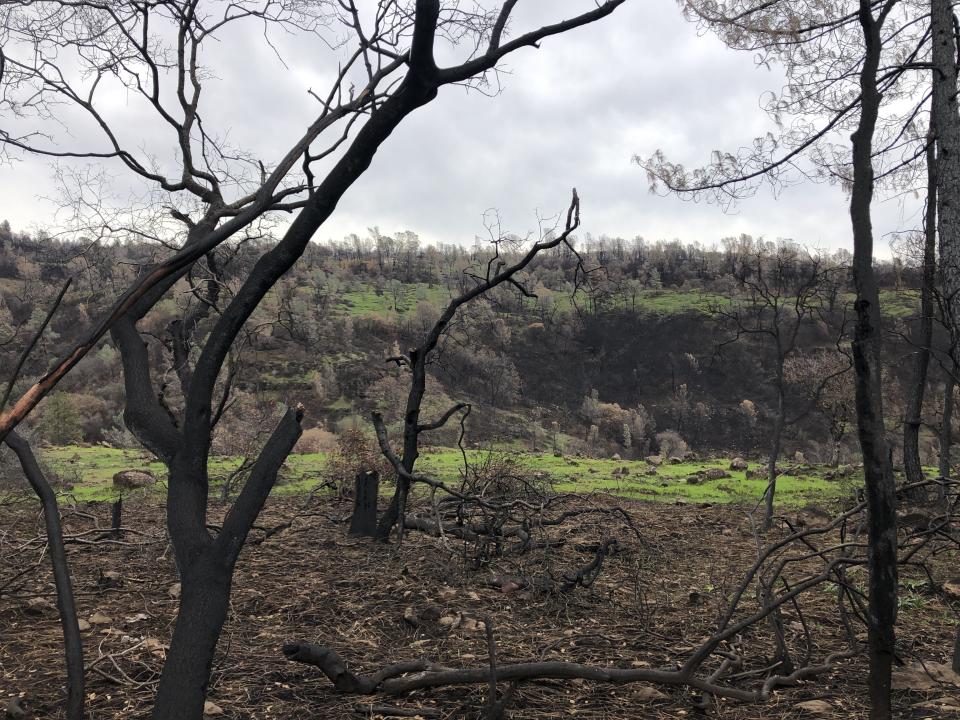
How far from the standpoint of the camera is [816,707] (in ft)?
8.96

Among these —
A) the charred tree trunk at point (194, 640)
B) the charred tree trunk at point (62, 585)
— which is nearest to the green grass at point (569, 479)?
the charred tree trunk at point (194, 640)

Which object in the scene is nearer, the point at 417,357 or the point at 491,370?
the point at 417,357

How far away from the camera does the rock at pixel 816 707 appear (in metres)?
2.70

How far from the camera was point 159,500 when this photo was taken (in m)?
8.84

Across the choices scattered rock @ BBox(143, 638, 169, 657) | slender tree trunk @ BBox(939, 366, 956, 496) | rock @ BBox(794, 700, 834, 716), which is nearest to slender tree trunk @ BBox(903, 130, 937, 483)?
slender tree trunk @ BBox(939, 366, 956, 496)

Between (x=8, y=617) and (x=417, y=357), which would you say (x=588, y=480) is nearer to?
(x=417, y=357)

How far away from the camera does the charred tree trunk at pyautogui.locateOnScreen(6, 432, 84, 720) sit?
193 cm

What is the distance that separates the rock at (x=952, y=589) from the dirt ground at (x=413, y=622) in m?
0.11

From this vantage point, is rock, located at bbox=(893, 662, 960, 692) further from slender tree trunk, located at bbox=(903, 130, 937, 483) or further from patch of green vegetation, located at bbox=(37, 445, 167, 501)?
patch of green vegetation, located at bbox=(37, 445, 167, 501)

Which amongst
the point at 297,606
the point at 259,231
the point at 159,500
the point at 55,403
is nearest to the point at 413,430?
the point at 297,606

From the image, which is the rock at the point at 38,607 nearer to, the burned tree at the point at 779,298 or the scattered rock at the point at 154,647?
the scattered rock at the point at 154,647

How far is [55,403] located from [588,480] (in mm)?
18958

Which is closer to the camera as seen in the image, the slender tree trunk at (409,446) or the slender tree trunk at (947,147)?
the slender tree trunk at (409,446)

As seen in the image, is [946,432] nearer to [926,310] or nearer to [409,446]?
[926,310]
